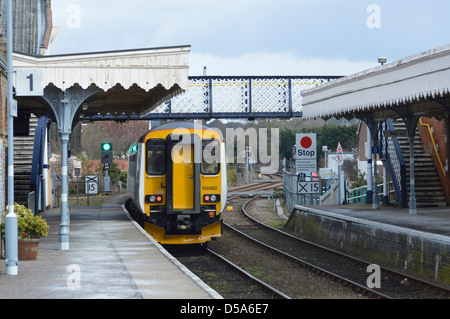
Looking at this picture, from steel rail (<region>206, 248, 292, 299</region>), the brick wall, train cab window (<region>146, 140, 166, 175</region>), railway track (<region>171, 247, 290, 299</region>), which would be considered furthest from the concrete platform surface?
train cab window (<region>146, 140, 166, 175</region>)

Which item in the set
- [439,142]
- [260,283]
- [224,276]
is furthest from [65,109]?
[439,142]

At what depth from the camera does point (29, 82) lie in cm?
1336

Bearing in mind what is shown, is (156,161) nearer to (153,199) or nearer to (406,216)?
(153,199)

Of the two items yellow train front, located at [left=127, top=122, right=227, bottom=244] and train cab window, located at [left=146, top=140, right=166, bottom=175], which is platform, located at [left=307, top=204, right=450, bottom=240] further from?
train cab window, located at [left=146, top=140, right=166, bottom=175]

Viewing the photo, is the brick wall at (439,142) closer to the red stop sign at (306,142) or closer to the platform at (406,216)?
the platform at (406,216)

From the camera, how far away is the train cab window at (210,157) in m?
18.0

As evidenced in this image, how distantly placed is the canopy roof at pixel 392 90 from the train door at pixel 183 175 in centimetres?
458

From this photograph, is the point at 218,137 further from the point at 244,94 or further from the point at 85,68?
the point at 244,94

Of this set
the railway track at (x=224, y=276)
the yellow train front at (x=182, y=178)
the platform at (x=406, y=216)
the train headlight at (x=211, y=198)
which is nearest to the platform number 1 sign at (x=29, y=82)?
the railway track at (x=224, y=276)

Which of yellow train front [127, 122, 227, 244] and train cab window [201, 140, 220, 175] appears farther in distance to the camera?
train cab window [201, 140, 220, 175]

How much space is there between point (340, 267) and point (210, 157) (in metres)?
4.28

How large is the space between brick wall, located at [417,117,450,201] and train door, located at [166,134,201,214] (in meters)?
9.43

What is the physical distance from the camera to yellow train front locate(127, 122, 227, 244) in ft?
58.5

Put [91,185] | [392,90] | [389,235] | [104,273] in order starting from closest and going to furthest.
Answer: [104,273], [389,235], [392,90], [91,185]
